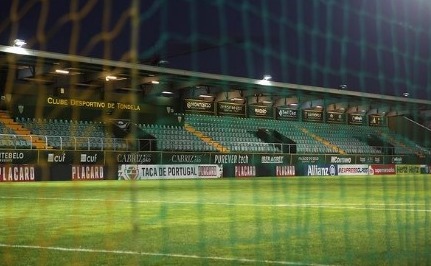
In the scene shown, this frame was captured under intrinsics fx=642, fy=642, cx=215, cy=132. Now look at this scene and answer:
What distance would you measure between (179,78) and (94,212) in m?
24.3

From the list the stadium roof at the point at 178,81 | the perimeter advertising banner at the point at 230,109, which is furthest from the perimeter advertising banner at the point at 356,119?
the perimeter advertising banner at the point at 230,109

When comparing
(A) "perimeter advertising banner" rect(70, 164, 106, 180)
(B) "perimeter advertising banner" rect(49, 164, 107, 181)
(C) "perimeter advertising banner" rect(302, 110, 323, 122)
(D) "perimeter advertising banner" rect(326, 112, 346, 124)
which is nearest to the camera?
(B) "perimeter advertising banner" rect(49, 164, 107, 181)

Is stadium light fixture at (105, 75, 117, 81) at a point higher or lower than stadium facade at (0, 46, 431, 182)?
higher

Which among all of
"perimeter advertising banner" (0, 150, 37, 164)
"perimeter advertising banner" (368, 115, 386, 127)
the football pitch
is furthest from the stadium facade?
the football pitch

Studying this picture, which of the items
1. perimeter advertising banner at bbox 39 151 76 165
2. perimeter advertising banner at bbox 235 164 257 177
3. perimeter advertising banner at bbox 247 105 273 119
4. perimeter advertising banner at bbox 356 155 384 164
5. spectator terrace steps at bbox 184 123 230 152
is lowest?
perimeter advertising banner at bbox 235 164 257 177

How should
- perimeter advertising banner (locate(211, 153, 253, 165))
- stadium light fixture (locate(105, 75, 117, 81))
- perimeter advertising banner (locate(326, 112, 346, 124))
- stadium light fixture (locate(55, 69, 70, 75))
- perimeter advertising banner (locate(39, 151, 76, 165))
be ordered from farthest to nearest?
perimeter advertising banner (locate(326, 112, 346, 124)) < perimeter advertising banner (locate(211, 153, 253, 165)) < stadium light fixture (locate(105, 75, 117, 81)) < stadium light fixture (locate(55, 69, 70, 75)) < perimeter advertising banner (locate(39, 151, 76, 165))

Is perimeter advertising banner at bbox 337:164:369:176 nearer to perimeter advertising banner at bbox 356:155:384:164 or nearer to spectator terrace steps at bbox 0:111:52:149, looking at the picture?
perimeter advertising banner at bbox 356:155:384:164

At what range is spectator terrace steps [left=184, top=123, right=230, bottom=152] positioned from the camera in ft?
119

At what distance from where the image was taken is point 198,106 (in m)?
39.0

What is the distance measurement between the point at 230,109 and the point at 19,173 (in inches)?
737

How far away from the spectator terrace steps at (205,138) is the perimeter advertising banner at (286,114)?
8.26 meters

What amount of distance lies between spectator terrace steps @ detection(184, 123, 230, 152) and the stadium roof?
209 cm

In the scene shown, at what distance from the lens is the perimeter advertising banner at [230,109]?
133 ft

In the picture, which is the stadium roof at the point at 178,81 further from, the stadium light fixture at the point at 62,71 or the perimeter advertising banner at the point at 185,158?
the perimeter advertising banner at the point at 185,158
